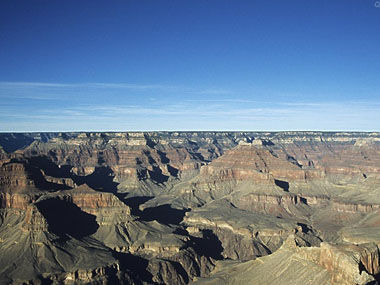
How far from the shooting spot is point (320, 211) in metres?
196

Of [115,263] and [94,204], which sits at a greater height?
[94,204]

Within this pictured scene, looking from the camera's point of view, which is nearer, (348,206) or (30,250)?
(30,250)

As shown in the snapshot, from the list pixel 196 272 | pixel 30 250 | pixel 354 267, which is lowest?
pixel 196 272

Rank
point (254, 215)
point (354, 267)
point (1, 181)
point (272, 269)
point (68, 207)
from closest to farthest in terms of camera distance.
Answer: point (354, 267)
point (272, 269)
point (68, 207)
point (1, 181)
point (254, 215)

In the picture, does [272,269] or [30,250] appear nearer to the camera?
[272,269]

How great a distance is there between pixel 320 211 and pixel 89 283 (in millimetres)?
123998

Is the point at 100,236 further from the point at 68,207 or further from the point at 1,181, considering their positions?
the point at 1,181

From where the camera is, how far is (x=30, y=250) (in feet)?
384

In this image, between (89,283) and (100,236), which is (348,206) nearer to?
(100,236)

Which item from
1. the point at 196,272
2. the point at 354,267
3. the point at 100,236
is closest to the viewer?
the point at 354,267

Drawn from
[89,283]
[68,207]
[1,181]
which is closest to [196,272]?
[89,283]

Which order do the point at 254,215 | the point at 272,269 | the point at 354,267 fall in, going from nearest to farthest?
the point at 354,267 → the point at 272,269 → the point at 254,215

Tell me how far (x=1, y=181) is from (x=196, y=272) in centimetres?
8838

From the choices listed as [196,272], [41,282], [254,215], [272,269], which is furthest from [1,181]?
[272,269]
